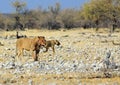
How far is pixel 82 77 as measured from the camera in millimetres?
12602

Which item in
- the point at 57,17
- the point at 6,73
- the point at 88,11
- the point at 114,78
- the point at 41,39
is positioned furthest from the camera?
the point at 57,17

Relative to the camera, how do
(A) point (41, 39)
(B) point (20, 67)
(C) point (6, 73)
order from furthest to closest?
(A) point (41, 39) < (B) point (20, 67) < (C) point (6, 73)

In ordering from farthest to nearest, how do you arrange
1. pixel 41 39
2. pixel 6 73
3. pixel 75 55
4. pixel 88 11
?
pixel 88 11
pixel 75 55
pixel 41 39
pixel 6 73

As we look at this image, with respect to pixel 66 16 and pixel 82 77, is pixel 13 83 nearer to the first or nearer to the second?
pixel 82 77

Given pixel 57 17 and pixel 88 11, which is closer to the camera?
pixel 88 11

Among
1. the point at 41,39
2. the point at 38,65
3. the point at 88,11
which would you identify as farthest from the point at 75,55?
the point at 88,11

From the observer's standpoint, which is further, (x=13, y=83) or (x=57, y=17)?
(x=57, y=17)

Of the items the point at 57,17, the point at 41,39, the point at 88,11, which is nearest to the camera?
the point at 41,39

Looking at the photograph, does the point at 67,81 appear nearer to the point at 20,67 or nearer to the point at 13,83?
the point at 13,83

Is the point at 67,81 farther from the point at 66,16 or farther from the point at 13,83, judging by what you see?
the point at 66,16

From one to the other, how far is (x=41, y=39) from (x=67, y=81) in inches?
304

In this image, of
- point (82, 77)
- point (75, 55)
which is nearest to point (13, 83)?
point (82, 77)

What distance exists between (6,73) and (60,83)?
333cm

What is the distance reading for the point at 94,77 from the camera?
12695 mm
